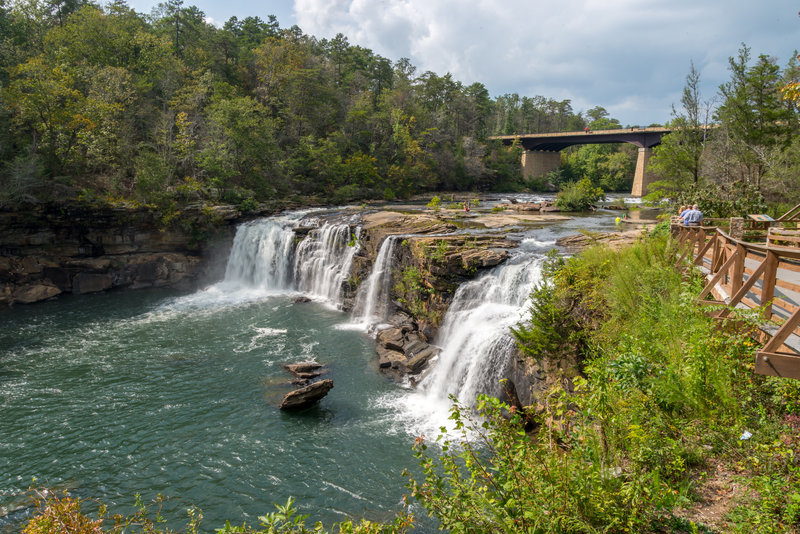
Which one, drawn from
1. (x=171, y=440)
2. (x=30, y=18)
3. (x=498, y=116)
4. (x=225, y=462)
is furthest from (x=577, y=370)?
(x=498, y=116)

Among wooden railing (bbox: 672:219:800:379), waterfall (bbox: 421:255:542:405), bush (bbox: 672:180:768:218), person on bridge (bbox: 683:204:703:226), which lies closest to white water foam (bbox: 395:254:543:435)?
waterfall (bbox: 421:255:542:405)

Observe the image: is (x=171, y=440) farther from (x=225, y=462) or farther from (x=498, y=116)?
(x=498, y=116)

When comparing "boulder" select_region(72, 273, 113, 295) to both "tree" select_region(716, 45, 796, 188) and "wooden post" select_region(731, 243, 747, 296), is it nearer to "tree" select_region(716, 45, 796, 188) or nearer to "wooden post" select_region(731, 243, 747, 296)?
"wooden post" select_region(731, 243, 747, 296)

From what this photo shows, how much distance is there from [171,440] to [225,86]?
3432 centimetres

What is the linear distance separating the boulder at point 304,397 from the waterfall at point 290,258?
902 cm

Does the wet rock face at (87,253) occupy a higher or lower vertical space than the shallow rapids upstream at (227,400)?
higher

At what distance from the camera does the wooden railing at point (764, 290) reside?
4543mm

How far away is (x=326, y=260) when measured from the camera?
22938mm

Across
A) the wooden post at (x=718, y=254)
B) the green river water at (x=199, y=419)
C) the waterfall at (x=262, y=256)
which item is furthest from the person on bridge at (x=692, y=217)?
the waterfall at (x=262, y=256)

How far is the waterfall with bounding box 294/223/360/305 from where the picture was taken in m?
21.9

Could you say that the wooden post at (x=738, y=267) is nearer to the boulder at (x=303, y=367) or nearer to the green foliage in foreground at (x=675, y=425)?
the green foliage in foreground at (x=675, y=425)

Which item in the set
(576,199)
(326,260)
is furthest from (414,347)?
(576,199)

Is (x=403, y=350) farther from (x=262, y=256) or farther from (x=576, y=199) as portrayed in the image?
(x=576, y=199)

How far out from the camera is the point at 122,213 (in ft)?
79.5
